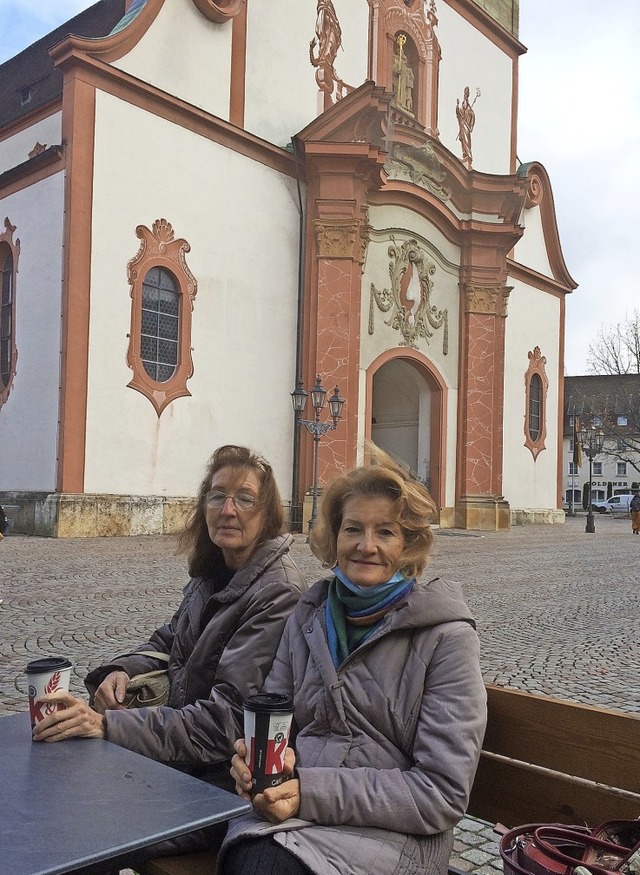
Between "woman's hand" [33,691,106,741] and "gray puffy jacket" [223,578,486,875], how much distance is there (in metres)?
0.48

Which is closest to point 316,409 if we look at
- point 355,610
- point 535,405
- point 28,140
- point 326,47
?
point 28,140

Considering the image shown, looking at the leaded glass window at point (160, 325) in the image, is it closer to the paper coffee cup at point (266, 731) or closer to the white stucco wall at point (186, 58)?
the white stucco wall at point (186, 58)

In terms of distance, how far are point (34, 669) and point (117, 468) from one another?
15138mm

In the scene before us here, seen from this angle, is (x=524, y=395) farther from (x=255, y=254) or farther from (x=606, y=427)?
(x=606, y=427)

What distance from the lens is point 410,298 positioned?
23547mm

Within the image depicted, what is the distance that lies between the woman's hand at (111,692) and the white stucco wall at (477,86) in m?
24.6

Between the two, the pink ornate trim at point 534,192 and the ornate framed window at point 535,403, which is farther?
the pink ornate trim at point 534,192

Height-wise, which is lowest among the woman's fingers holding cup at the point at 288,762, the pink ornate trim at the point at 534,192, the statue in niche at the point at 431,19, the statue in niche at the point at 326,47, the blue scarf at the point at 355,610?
the woman's fingers holding cup at the point at 288,762

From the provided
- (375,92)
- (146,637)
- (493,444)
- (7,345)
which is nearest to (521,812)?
(146,637)

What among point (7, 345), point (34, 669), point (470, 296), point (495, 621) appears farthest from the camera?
point (470, 296)

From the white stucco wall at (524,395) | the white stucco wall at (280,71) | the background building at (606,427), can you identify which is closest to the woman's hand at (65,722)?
the white stucco wall at (280,71)

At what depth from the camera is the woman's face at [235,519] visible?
3055 mm

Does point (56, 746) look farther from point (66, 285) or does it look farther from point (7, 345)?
point (7, 345)

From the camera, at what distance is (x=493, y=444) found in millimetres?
25344
